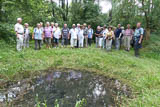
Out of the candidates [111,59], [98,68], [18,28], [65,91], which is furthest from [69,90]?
[18,28]

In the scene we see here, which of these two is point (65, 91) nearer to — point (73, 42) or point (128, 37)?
point (73, 42)

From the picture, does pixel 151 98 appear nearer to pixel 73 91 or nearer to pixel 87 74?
pixel 73 91

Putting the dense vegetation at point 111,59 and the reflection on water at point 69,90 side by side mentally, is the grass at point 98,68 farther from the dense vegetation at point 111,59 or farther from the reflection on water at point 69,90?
the reflection on water at point 69,90

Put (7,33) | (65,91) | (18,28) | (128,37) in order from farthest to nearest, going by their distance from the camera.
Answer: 1. (128,37)
2. (7,33)
3. (18,28)
4. (65,91)

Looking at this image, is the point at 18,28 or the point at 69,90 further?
the point at 18,28

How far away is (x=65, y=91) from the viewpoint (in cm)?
378

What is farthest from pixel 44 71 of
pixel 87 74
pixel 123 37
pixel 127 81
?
pixel 123 37

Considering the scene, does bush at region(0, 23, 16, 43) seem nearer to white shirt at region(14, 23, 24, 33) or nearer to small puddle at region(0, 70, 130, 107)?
white shirt at region(14, 23, 24, 33)

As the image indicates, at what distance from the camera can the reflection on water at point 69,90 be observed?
10.6ft

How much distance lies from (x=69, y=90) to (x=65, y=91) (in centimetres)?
13

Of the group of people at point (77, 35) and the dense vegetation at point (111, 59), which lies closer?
the dense vegetation at point (111, 59)

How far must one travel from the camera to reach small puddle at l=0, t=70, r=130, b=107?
10.6ft

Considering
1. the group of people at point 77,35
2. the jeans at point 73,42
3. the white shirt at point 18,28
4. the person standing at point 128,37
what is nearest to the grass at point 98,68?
the white shirt at point 18,28

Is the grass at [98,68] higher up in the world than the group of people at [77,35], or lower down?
lower down
